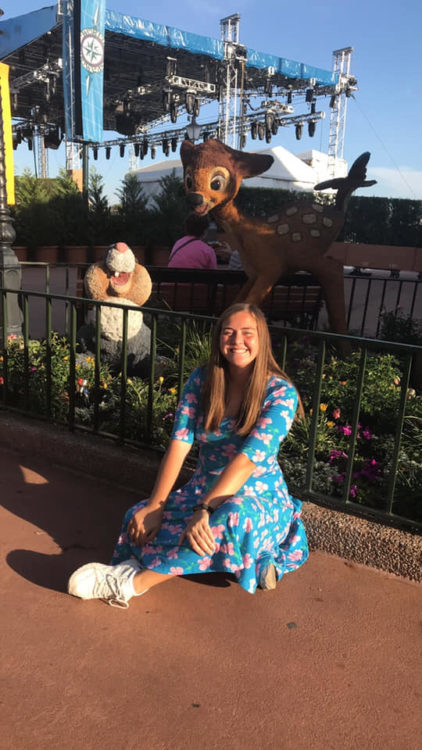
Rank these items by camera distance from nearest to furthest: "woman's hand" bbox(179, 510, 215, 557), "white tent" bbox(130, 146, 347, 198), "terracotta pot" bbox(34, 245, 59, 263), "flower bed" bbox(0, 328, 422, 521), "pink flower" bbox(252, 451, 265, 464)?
"woman's hand" bbox(179, 510, 215, 557) < "pink flower" bbox(252, 451, 265, 464) < "flower bed" bbox(0, 328, 422, 521) < "terracotta pot" bbox(34, 245, 59, 263) < "white tent" bbox(130, 146, 347, 198)

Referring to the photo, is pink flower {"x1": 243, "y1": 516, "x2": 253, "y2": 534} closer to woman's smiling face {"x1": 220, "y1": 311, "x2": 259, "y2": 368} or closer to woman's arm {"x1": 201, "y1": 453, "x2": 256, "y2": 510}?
woman's arm {"x1": 201, "y1": 453, "x2": 256, "y2": 510}

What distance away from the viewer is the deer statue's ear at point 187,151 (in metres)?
5.50

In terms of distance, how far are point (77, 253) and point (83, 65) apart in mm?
6484

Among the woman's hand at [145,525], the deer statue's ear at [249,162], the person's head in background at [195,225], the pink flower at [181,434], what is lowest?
the woman's hand at [145,525]

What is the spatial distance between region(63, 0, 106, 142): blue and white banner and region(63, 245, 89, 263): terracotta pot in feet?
16.1

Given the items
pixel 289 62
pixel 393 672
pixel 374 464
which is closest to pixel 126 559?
pixel 393 672

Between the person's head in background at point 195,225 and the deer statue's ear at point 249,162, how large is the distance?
3.02 feet

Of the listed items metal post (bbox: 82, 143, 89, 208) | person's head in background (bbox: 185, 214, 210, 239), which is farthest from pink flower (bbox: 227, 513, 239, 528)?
metal post (bbox: 82, 143, 89, 208)

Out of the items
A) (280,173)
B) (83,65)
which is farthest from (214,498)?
(280,173)

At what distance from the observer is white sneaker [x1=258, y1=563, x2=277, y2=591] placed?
2.40 meters

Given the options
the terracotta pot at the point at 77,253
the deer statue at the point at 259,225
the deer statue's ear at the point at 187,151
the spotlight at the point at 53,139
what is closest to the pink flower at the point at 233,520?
the deer statue at the point at 259,225

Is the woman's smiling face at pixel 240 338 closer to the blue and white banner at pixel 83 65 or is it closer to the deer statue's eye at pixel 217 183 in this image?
the deer statue's eye at pixel 217 183

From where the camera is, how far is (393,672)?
2.08 meters

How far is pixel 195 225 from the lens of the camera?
668 cm
